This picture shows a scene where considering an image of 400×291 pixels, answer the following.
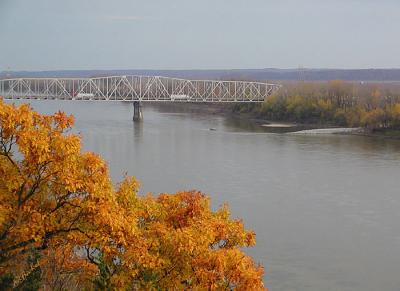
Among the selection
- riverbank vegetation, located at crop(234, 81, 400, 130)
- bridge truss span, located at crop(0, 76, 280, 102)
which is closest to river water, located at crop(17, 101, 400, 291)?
riverbank vegetation, located at crop(234, 81, 400, 130)

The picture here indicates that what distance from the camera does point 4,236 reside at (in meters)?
1.99

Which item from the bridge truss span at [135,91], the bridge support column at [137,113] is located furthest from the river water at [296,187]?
the bridge truss span at [135,91]

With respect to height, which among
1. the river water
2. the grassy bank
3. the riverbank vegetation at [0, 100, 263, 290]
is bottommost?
the river water

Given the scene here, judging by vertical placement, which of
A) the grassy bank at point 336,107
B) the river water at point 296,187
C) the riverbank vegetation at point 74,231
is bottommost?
the river water at point 296,187

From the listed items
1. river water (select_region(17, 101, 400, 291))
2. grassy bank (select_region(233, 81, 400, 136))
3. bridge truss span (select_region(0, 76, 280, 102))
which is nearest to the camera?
river water (select_region(17, 101, 400, 291))

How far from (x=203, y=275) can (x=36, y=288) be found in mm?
524

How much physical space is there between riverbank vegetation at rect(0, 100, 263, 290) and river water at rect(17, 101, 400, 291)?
2140 millimetres

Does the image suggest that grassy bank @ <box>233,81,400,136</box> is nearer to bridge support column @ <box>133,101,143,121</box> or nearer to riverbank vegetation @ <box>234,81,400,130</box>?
riverbank vegetation @ <box>234,81,400,130</box>

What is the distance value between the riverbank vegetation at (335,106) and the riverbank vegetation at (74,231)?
1295cm

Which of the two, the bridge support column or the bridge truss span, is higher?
the bridge truss span

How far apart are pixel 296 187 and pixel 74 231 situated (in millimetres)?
5721

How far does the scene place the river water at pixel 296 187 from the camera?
4586 mm

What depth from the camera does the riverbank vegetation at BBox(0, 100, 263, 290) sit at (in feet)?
6.44

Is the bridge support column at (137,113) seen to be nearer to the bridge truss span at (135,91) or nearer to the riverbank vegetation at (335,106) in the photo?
the bridge truss span at (135,91)
